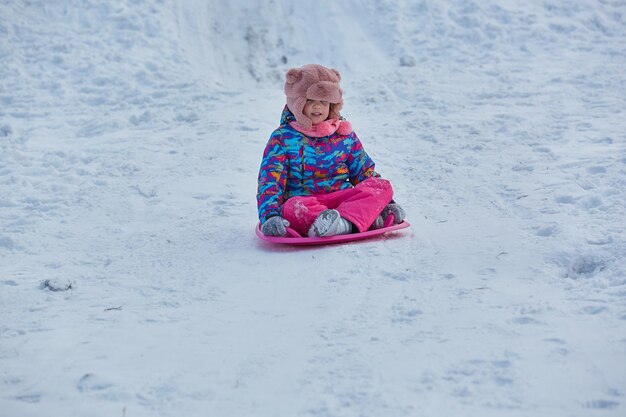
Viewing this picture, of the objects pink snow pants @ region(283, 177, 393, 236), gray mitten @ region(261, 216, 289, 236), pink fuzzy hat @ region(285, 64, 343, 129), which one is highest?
pink fuzzy hat @ region(285, 64, 343, 129)

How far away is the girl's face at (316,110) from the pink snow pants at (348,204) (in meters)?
0.48

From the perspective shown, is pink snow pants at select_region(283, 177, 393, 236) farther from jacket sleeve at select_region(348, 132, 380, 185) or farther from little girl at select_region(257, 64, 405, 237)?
jacket sleeve at select_region(348, 132, 380, 185)

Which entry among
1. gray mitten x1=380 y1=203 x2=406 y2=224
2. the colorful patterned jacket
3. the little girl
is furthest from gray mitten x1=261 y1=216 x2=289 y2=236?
gray mitten x1=380 y1=203 x2=406 y2=224

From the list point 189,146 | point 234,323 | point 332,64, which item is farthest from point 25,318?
point 332,64

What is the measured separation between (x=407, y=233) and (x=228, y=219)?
4.21ft

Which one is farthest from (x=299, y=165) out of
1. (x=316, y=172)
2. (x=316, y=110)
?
(x=316, y=110)

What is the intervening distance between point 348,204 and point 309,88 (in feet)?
2.48

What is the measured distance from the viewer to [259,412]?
8.92ft

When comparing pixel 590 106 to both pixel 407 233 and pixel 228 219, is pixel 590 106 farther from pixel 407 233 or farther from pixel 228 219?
pixel 228 219

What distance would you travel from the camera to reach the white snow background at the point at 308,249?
2914mm

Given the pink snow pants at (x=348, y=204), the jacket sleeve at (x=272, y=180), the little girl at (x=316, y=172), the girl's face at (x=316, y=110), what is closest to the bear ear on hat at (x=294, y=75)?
the little girl at (x=316, y=172)

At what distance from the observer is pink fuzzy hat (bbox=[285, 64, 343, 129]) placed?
4699 mm

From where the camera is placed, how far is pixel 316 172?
487 cm

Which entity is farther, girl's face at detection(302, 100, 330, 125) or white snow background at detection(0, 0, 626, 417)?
girl's face at detection(302, 100, 330, 125)
